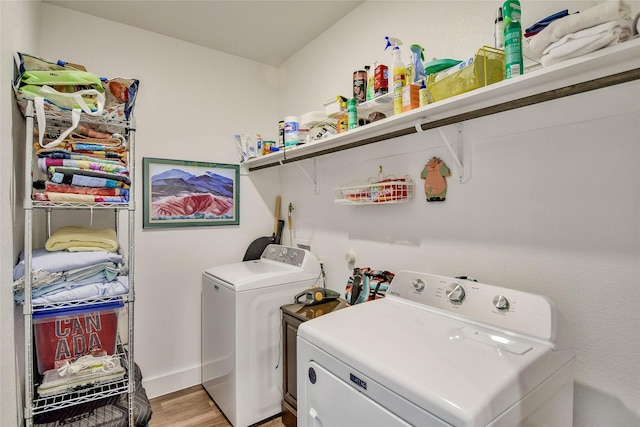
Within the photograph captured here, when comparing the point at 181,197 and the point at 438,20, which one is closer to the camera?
the point at 438,20

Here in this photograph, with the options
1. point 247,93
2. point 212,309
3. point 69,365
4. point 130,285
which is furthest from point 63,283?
point 247,93

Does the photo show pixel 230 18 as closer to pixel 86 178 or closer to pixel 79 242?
pixel 86 178

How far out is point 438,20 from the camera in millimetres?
1684

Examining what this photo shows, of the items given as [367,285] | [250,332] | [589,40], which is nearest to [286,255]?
[250,332]

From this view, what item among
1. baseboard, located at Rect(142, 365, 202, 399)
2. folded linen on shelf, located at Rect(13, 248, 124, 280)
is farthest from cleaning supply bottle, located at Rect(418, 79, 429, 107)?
baseboard, located at Rect(142, 365, 202, 399)

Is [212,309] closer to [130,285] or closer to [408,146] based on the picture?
[130,285]

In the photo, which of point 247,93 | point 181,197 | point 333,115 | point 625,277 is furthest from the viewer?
point 247,93

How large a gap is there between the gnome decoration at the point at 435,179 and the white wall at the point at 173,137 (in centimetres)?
166

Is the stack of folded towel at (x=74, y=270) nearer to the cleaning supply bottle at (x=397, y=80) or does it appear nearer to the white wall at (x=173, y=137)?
the white wall at (x=173, y=137)

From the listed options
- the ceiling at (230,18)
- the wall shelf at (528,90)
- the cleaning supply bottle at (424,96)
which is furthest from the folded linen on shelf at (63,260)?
the ceiling at (230,18)

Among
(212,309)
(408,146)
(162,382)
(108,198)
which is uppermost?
(408,146)

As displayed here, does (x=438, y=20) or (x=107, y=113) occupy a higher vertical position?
(x=438, y=20)

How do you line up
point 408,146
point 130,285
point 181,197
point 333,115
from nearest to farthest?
point 130,285 < point 408,146 < point 333,115 < point 181,197

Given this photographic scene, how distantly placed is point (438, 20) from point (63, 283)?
214 cm
